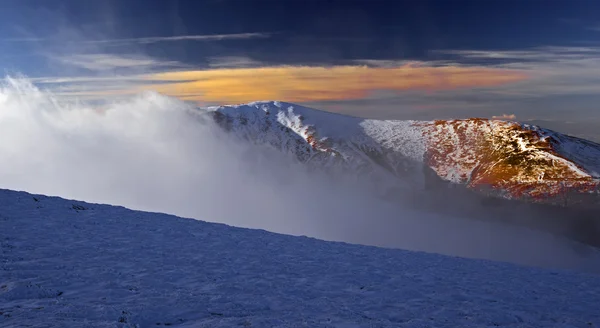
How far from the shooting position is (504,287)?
69.2ft

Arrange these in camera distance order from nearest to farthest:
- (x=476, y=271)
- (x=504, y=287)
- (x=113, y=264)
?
(x=113, y=264) < (x=504, y=287) < (x=476, y=271)

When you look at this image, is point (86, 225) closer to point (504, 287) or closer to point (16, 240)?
point (16, 240)

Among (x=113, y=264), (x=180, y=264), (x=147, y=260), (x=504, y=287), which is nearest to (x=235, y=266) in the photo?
(x=180, y=264)

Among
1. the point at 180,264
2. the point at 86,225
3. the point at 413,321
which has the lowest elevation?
the point at 413,321

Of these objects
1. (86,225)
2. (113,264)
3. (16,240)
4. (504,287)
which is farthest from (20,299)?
(504,287)

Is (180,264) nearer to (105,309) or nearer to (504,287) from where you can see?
(105,309)

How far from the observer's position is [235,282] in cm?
1764

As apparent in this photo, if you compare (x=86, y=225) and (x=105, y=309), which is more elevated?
(x=86, y=225)

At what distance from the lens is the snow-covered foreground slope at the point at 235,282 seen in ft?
45.5

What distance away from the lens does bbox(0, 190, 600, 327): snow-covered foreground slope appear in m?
13.9

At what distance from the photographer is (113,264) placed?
18.3m

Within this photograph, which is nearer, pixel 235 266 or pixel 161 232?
pixel 235 266

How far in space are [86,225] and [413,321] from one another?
19.5m

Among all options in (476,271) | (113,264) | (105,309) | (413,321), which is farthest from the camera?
(476,271)
